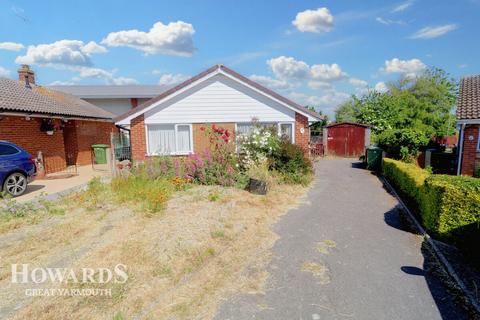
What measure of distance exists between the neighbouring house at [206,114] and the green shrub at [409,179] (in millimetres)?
3870

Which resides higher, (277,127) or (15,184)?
(277,127)

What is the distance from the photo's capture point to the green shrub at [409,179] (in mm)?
7137

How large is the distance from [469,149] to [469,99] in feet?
9.52

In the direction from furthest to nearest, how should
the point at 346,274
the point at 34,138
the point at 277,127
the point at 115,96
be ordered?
the point at 115,96 < the point at 277,127 < the point at 34,138 < the point at 346,274

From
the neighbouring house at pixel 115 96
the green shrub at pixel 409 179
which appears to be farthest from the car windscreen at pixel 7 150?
the neighbouring house at pixel 115 96

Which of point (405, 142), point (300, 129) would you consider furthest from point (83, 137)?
point (405, 142)

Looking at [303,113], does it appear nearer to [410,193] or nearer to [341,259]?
[410,193]

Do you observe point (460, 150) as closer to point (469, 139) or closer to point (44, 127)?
point (469, 139)

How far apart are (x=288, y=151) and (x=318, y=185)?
7.01 feet

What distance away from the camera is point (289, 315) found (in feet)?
10.7

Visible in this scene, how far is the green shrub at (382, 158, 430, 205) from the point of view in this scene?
714 centimetres

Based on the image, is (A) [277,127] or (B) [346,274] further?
(A) [277,127]

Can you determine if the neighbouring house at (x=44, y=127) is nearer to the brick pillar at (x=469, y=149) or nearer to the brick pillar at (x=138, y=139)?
the brick pillar at (x=138, y=139)

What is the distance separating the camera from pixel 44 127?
41.3ft
